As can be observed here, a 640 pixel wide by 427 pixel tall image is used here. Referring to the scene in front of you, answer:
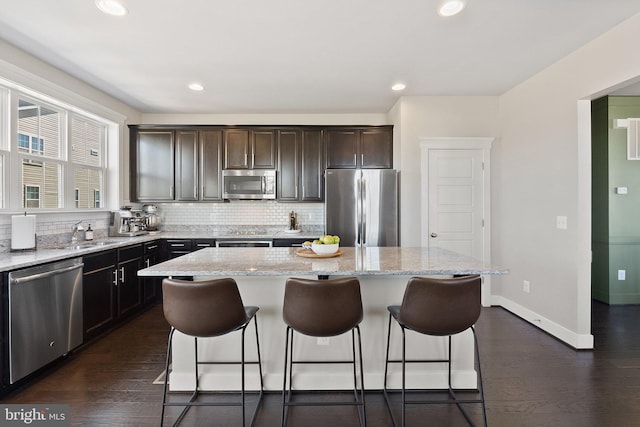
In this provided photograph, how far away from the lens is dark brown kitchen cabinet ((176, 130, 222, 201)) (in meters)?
4.51

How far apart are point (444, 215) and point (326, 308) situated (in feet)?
9.23

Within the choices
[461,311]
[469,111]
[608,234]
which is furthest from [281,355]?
[608,234]

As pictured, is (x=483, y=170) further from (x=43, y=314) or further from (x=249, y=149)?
(x=43, y=314)

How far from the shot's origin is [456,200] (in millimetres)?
3965

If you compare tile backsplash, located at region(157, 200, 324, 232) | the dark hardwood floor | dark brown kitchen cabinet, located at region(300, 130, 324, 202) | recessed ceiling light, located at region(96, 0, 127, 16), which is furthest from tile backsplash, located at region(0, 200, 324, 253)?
recessed ceiling light, located at region(96, 0, 127, 16)

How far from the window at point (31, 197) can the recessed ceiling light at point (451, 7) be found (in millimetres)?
3959

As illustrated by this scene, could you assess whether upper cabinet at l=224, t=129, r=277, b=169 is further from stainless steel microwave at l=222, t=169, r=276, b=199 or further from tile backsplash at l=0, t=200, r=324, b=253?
tile backsplash at l=0, t=200, r=324, b=253

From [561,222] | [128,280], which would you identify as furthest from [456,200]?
[128,280]

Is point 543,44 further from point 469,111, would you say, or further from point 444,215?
point 444,215

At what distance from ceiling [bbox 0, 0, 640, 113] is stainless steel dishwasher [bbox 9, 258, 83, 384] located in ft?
6.27

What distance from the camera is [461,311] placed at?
1706 millimetres

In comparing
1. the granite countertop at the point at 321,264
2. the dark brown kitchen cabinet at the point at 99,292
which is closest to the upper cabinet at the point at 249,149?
the dark brown kitchen cabinet at the point at 99,292

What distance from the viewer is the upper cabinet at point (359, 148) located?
14.7ft

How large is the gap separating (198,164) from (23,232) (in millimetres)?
2171
